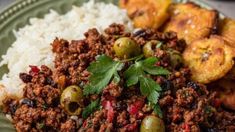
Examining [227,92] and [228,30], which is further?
[228,30]

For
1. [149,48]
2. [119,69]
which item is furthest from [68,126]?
[149,48]

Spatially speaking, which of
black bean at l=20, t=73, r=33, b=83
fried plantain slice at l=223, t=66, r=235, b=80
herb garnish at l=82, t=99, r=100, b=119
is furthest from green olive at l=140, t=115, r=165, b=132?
black bean at l=20, t=73, r=33, b=83

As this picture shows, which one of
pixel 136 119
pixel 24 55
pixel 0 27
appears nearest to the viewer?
pixel 136 119

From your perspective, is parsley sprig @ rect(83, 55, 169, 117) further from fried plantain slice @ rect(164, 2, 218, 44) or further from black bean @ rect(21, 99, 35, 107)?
fried plantain slice @ rect(164, 2, 218, 44)

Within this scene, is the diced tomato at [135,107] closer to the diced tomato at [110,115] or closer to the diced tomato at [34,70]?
the diced tomato at [110,115]

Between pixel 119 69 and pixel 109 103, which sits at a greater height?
pixel 119 69

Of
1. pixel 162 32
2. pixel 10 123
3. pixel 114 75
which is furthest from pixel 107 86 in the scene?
pixel 162 32

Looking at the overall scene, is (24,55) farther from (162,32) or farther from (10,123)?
(162,32)

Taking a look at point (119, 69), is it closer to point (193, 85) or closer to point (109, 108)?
Answer: point (109, 108)
